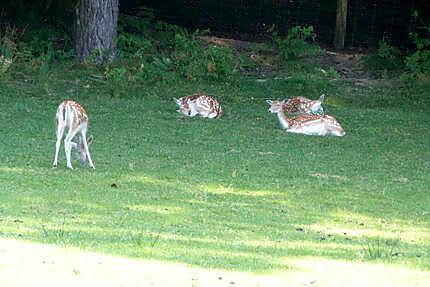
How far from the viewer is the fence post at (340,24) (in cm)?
2448

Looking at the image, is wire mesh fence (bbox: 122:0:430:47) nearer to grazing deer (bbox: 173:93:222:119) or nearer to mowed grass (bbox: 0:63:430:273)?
mowed grass (bbox: 0:63:430:273)

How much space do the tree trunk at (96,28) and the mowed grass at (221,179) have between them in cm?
72

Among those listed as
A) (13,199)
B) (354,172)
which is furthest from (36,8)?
(13,199)

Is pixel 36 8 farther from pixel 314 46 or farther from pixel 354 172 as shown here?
pixel 354 172

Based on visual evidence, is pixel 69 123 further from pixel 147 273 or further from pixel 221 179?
pixel 147 273

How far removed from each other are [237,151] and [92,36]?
289 inches

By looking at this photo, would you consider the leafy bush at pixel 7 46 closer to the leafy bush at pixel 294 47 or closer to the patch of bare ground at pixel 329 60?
the patch of bare ground at pixel 329 60

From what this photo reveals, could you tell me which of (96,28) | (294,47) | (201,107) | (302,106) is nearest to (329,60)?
(294,47)

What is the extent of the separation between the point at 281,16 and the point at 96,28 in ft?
19.3

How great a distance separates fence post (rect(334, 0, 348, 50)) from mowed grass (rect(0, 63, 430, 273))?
4.31 m

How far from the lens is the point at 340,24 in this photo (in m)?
24.6

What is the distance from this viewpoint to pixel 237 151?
14594 millimetres

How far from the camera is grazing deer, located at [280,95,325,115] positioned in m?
18.2

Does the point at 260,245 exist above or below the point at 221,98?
above
